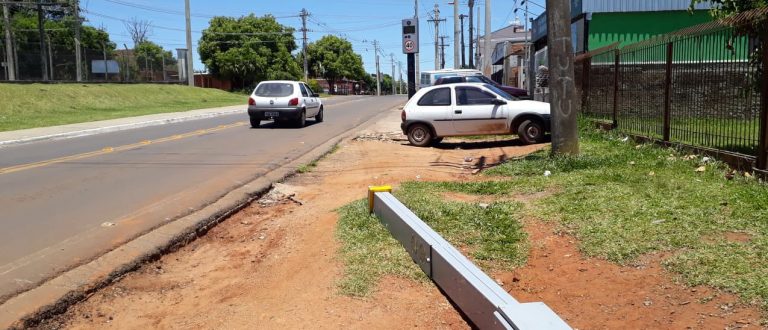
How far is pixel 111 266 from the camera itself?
17.3ft

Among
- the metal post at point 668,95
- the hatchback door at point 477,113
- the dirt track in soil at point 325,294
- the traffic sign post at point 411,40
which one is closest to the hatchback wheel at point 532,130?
the hatchback door at point 477,113

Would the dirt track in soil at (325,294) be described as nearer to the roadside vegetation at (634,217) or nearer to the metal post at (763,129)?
the roadside vegetation at (634,217)

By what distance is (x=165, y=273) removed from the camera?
Result: 5.46 m

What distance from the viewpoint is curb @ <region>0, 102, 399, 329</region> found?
432cm

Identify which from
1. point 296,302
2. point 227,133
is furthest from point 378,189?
point 227,133

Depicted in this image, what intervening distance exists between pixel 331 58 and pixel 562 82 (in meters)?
90.7

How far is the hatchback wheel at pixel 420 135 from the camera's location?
14.4 meters

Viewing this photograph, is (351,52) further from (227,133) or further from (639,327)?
(639,327)

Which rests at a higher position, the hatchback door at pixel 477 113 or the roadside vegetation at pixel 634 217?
the hatchback door at pixel 477 113

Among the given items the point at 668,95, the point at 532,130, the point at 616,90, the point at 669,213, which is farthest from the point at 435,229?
the point at 532,130

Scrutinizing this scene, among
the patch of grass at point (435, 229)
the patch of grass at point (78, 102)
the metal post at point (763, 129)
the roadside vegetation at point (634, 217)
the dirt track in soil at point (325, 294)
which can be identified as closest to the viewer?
the dirt track in soil at point (325, 294)

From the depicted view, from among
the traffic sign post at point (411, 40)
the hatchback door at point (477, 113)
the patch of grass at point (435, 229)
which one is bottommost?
the patch of grass at point (435, 229)

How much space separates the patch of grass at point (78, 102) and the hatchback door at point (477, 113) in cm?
1495

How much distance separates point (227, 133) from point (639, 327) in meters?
16.5
